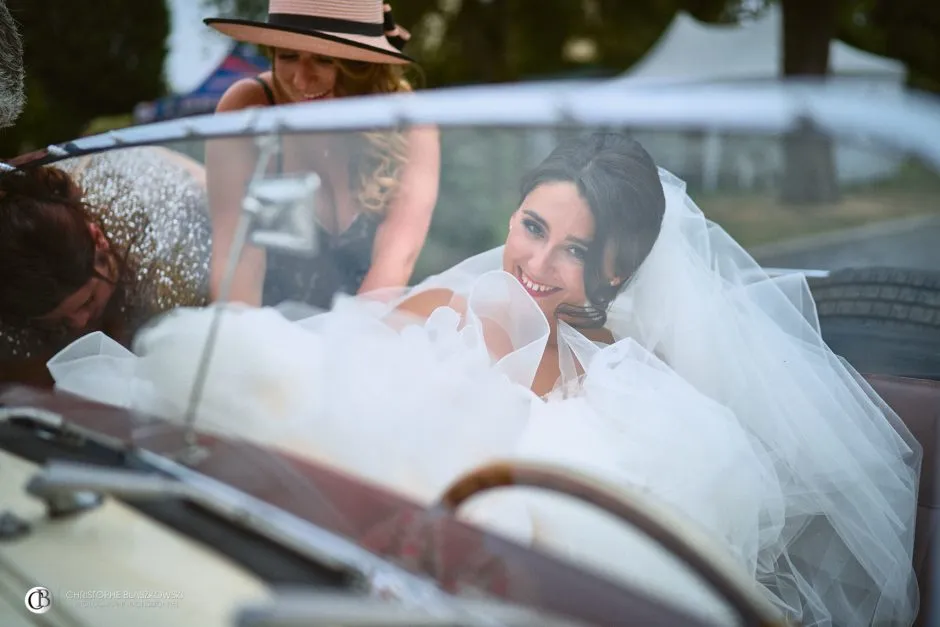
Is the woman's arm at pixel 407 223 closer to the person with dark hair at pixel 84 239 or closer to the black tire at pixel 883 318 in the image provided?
the person with dark hair at pixel 84 239

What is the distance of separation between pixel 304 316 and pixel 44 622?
1.53 ft

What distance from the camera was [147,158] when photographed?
1360mm

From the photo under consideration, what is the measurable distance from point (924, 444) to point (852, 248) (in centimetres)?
234

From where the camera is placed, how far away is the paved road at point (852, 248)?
273cm

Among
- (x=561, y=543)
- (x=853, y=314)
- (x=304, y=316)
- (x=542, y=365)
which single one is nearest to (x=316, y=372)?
(x=304, y=316)

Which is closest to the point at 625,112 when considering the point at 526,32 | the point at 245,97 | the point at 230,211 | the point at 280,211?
the point at 280,211

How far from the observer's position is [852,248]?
12.9ft

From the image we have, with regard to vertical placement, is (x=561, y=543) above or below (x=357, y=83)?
below

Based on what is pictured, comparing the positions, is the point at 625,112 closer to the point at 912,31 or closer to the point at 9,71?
the point at 9,71

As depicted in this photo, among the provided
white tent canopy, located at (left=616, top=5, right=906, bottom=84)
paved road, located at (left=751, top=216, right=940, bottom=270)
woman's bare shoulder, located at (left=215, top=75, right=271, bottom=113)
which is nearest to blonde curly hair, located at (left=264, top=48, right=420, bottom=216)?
woman's bare shoulder, located at (left=215, top=75, right=271, bottom=113)

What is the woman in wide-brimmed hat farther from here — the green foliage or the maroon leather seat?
the green foliage

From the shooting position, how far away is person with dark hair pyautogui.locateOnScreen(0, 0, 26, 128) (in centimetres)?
162

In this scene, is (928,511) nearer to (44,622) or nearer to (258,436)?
(258,436)

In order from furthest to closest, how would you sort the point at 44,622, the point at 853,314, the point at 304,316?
1. the point at 853,314
2. the point at 304,316
3. the point at 44,622
